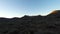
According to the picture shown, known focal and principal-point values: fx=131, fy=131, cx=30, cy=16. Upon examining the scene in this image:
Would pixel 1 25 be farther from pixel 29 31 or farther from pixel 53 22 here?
pixel 53 22

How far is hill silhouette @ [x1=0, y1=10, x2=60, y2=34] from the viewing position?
2692 cm

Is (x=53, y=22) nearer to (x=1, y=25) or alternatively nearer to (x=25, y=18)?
(x=25, y=18)

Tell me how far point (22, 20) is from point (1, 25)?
535 cm

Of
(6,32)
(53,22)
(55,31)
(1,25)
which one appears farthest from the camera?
(1,25)

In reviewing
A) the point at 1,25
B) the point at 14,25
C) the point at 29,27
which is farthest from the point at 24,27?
the point at 1,25

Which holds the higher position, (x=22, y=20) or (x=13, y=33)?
(x=22, y=20)

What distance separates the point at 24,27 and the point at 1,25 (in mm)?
6541

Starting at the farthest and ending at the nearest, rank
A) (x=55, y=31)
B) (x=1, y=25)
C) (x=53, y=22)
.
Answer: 1. (x=1, y=25)
2. (x=53, y=22)
3. (x=55, y=31)

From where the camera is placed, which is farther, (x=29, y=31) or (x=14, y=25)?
(x=14, y=25)

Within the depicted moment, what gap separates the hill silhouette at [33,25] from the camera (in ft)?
88.3

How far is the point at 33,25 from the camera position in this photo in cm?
2986

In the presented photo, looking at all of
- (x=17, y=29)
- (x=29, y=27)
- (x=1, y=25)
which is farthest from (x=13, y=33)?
(x=1, y=25)

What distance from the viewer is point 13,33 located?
2725 centimetres

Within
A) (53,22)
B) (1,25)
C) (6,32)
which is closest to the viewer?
(6,32)
